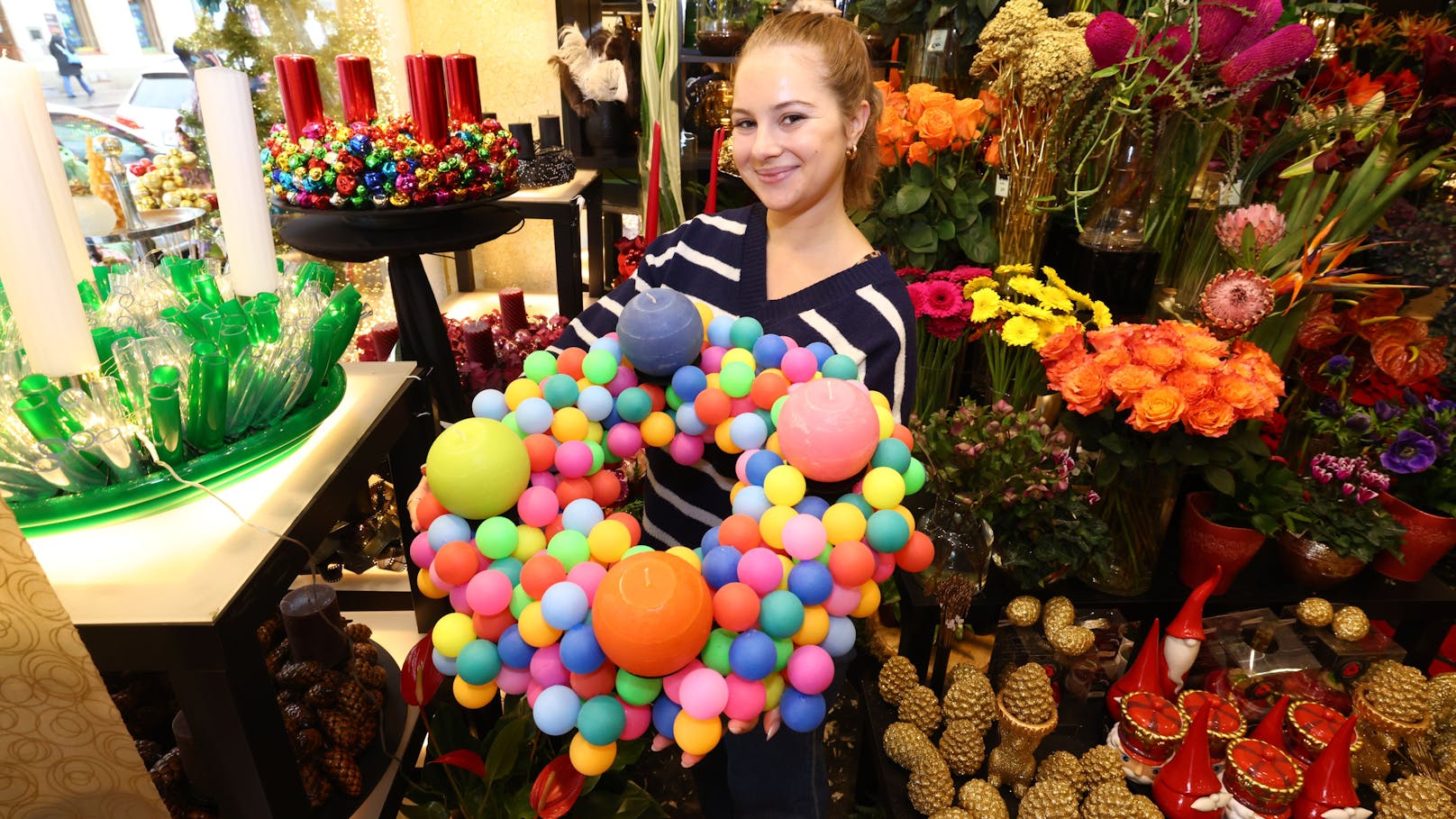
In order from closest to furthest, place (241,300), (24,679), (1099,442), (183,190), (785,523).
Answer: (24,679)
(785,523)
(241,300)
(1099,442)
(183,190)

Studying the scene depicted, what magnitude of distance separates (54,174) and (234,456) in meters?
0.32

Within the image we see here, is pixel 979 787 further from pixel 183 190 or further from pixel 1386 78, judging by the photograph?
pixel 183 190

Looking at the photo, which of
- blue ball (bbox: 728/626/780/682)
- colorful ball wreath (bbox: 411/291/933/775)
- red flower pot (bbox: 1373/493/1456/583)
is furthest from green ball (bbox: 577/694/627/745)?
red flower pot (bbox: 1373/493/1456/583)

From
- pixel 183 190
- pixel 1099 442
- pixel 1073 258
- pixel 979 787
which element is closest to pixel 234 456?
pixel 979 787

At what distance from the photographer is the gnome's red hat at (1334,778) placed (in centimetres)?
112

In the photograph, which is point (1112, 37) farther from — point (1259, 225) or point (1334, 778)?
point (1334, 778)

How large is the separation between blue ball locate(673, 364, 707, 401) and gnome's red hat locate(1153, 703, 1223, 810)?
0.88m

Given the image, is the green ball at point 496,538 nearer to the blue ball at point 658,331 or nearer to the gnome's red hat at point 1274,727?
the blue ball at point 658,331

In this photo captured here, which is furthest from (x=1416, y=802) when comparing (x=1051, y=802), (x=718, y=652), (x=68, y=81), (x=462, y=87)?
(x=68, y=81)

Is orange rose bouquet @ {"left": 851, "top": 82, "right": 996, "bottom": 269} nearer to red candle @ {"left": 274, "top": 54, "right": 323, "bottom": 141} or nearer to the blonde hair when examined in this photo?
the blonde hair

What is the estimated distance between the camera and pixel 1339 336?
1550 millimetres

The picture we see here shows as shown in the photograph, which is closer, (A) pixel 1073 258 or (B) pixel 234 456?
(B) pixel 234 456

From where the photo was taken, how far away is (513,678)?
73 cm

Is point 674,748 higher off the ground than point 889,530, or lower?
lower
